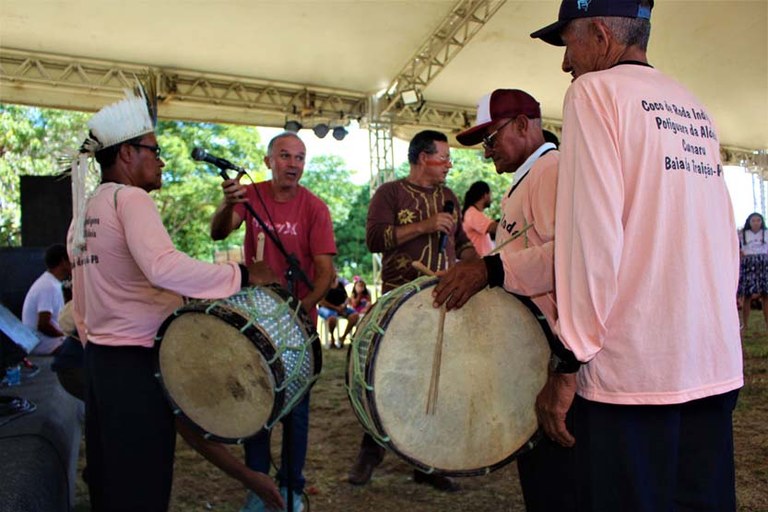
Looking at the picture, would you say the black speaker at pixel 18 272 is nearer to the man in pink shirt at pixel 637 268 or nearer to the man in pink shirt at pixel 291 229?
the man in pink shirt at pixel 291 229

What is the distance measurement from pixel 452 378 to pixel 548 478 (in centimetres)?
53

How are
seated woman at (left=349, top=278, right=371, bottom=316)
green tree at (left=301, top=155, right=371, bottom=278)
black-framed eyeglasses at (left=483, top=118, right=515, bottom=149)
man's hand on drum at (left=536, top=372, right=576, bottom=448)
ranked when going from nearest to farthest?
1. man's hand on drum at (left=536, top=372, right=576, bottom=448)
2. black-framed eyeglasses at (left=483, top=118, right=515, bottom=149)
3. seated woman at (left=349, top=278, right=371, bottom=316)
4. green tree at (left=301, top=155, right=371, bottom=278)

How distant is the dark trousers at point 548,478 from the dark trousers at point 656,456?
0.33 metres

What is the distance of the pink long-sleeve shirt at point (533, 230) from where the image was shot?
6.26 feet

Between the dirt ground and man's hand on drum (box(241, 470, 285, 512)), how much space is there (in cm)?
32

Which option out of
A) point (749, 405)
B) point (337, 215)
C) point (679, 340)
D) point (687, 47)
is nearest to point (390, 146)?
point (687, 47)

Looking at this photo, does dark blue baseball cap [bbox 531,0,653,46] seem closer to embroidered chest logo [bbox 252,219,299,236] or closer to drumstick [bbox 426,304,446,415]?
drumstick [bbox 426,304,446,415]

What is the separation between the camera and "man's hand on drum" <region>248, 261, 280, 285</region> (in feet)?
8.70

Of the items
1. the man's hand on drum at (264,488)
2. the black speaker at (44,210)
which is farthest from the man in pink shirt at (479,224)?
the black speaker at (44,210)

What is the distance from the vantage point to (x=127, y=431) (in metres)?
2.47

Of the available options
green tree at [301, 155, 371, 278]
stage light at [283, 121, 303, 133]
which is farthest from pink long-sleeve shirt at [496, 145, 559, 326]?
green tree at [301, 155, 371, 278]

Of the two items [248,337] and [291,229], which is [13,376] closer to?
[291,229]

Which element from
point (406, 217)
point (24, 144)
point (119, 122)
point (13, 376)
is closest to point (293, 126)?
point (13, 376)

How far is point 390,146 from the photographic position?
1131 centimetres
